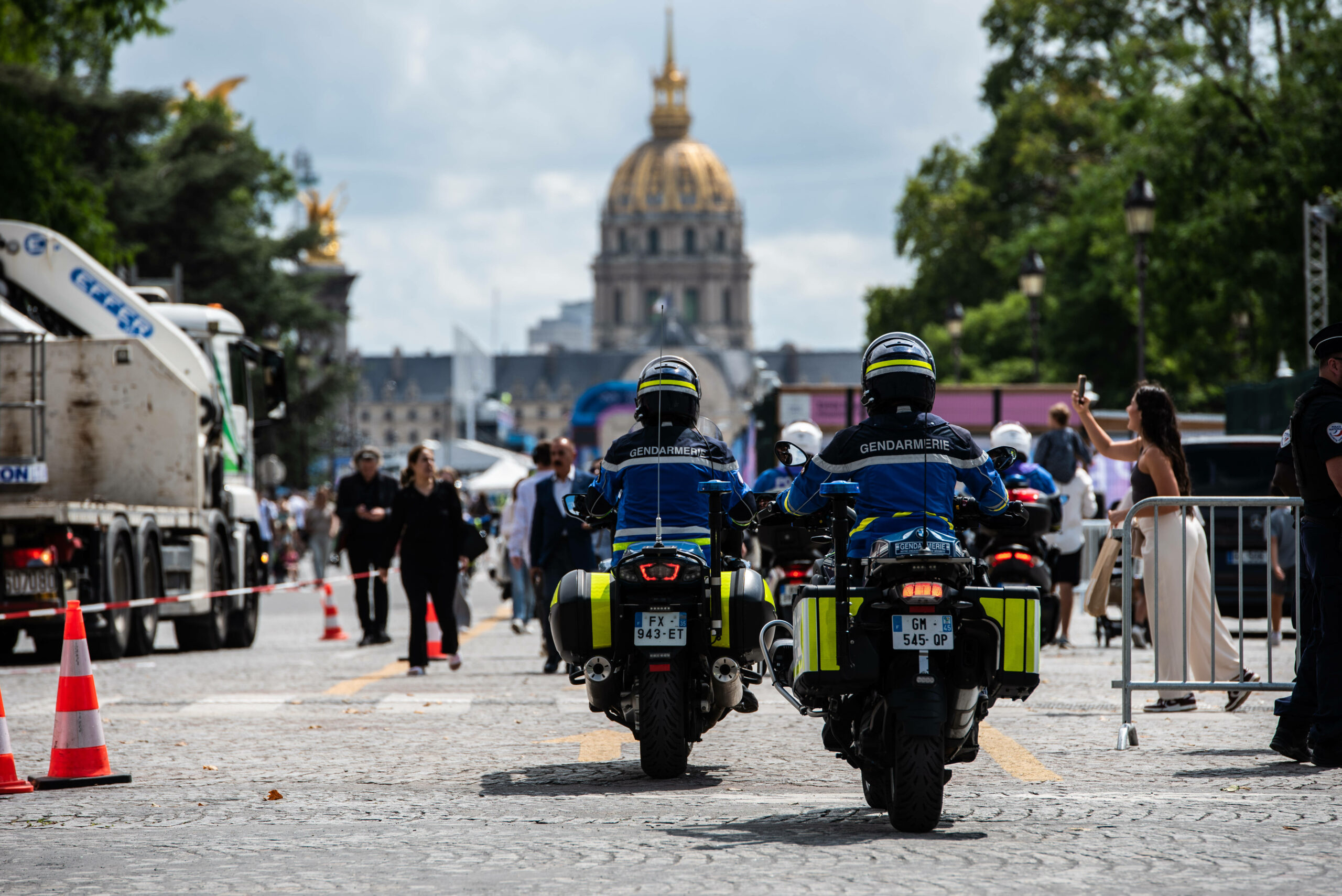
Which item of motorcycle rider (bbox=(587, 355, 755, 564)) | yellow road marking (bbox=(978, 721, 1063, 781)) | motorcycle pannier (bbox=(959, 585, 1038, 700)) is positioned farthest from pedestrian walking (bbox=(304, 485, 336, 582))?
motorcycle pannier (bbox=(959, 585, 1038, 700))

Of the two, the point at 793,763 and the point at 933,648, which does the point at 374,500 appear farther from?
the point at 933,648

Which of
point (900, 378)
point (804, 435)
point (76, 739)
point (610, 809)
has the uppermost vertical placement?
point (804, 435)

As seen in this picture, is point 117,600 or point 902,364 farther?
point 117,600

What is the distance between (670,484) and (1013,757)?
185 cm

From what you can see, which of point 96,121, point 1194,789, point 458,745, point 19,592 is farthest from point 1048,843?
point 96,121

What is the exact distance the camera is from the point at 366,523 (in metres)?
19.1

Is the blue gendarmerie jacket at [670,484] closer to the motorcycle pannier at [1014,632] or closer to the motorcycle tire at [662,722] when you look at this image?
the motorcycle tire at [662,722]

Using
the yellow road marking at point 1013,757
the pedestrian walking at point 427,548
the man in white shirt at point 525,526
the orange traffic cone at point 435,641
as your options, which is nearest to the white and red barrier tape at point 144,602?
the orange traffic cone at point 435,641

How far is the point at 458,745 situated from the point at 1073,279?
4152cm

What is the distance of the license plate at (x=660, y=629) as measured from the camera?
26.9 ft

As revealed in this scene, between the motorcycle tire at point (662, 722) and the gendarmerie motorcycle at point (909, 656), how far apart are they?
3.83ft

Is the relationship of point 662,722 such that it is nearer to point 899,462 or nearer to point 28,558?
point 899,462

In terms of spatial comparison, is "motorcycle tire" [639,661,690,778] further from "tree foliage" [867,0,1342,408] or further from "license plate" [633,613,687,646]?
"tree foliage" [867,0,1342,408]

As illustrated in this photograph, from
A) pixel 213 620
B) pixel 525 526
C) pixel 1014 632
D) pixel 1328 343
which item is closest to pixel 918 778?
pixel 1014 632
